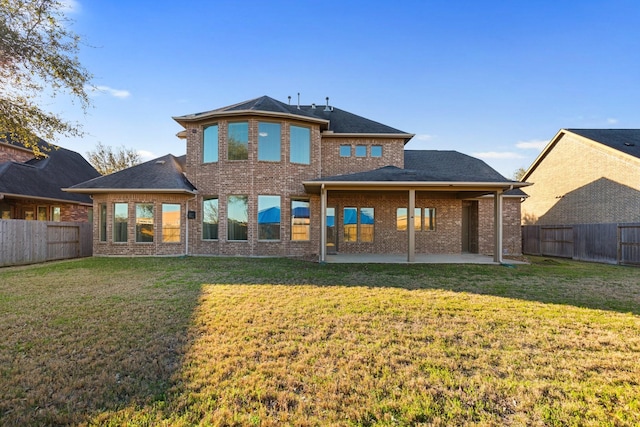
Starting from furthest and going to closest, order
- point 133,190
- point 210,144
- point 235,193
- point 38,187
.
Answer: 1. point 38,187
2. point 210,144
3. point 235,193
4. point 133,190

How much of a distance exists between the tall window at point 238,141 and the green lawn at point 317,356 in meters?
7.12

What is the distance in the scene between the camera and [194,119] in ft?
42.7

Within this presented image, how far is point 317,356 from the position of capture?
352cm

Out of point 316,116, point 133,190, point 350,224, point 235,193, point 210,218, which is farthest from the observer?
point 316,116

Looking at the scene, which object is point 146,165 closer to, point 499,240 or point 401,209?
point 401,209

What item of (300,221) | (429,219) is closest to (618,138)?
(429,219)

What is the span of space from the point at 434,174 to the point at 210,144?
9257 millimetres

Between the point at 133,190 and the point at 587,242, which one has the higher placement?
the point at 133,190

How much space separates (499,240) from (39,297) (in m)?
13.2

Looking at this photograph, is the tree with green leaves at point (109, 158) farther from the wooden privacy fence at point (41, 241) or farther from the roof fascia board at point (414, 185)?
the roof fascia board at point (414, 185)

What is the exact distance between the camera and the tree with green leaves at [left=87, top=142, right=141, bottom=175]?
3528cm

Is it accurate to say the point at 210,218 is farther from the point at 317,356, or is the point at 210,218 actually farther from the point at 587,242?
the point at 587,242

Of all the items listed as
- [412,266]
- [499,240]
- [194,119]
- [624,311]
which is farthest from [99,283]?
[499,240]

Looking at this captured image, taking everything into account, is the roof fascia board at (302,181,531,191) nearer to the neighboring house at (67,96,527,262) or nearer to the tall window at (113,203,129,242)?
the neighboring house at (67,96,527,262)
